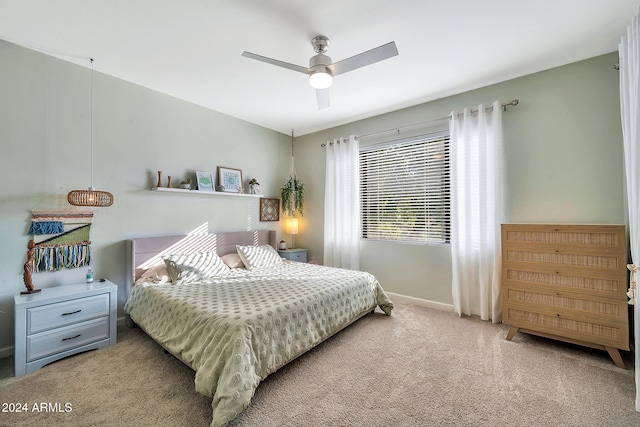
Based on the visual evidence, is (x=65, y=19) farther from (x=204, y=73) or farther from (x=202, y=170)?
(x=202, y=170)

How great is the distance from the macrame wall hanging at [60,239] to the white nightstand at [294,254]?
7.99 feet

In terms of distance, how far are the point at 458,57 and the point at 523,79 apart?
3.11 ft

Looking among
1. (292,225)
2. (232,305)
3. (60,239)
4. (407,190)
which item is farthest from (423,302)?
(60,239)

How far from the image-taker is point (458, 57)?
2.60 metres

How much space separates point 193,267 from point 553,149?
13.1ft

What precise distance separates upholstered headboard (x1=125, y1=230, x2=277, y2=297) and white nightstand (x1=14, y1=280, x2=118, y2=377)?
37 cm

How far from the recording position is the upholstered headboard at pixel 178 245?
2934mm

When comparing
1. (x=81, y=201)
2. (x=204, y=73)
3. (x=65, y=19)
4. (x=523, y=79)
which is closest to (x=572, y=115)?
(x=523, y=79)

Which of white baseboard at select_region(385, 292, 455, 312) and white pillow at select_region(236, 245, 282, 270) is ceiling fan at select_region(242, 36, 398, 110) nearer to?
white pillow at select_region(236, 245, 282, 270)

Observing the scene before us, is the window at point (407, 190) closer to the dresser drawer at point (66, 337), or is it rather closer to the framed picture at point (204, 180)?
the framed picture at point (204, 180)

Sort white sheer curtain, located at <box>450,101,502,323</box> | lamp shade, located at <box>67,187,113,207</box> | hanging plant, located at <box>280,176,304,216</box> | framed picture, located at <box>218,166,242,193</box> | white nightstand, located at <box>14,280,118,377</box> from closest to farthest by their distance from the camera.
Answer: white nightstand, located at <box>14,280,118,377</box> → lamp shade, located at <box>67,187,113,207</box> → white sheer curtain, located at <box>450,101,502,323</box> → framed picture, located at <box>218,166,242,193</box> → hanging plant, located at <box>280,176,304,216</box>

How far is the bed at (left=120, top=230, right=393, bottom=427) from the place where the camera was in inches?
65.9

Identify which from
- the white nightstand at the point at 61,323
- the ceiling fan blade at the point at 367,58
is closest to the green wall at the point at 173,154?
the white nightstand at the point at 61,323

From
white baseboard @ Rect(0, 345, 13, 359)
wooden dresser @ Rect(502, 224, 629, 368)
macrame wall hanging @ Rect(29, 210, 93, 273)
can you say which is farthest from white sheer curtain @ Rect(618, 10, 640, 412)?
white baseboard @ Rect(0, 345, 13, 359)
